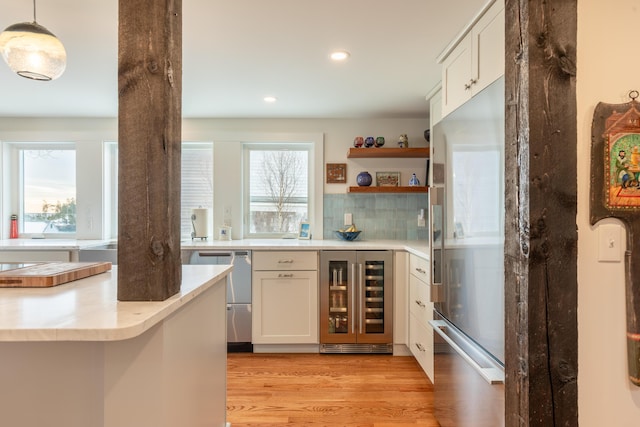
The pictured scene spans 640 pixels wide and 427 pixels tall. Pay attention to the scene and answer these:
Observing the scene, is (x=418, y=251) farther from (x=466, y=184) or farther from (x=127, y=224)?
(x=127, y=224)

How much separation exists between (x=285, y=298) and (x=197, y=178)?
5.39 feet

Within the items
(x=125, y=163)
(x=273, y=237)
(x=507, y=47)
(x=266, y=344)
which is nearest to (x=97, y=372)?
(x=125, y=163)

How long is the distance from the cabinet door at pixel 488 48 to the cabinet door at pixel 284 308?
2.06m

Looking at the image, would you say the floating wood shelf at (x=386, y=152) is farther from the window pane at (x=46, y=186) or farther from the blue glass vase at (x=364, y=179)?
the window pane at (x=46, y=186)

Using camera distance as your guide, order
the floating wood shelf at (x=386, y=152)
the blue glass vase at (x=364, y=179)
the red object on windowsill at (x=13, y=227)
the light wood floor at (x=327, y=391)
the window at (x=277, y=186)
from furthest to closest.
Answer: the window at (x=277, y=186), the red object on windowsill at (x=13, y=227), the blue glass vase at (x=364, y=179), the floating wood shelf at (x=386, y=152), the light wood floor at (x=327, y=391)

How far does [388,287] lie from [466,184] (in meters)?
1.65

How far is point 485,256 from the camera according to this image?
1378mm

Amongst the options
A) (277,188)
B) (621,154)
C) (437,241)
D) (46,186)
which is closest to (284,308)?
(277,188)

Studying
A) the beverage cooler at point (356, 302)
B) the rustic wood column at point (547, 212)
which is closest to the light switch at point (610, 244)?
the rustic wood column at point (547, 212)

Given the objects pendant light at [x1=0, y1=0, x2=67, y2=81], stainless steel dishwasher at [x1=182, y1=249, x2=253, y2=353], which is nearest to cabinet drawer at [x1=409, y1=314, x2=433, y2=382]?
stainless steel dishwasher at [x1=182, y1=249, x2=253, y2=353]

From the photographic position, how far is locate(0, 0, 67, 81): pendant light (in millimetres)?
1329

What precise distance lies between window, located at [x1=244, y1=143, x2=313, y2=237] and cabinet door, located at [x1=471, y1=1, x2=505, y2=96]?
7.51 ft

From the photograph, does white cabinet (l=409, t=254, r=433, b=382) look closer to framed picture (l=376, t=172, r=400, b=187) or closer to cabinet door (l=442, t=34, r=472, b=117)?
framed picture (l=376, t=172, r=400, b=187)

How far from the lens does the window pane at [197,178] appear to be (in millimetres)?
3680
